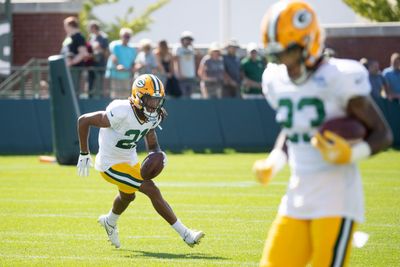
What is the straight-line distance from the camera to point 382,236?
31.3ft

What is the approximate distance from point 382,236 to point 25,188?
6.18 m

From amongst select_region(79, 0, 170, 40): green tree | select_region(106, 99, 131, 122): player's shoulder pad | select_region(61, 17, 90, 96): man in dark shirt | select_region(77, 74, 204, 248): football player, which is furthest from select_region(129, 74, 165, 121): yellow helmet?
select_region(79, 0, 170, 40): green tree

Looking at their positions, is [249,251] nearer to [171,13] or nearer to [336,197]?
[336,197]

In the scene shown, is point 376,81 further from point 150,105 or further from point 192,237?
point 192,237

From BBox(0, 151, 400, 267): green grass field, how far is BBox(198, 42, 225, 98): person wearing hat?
3339 millimetres

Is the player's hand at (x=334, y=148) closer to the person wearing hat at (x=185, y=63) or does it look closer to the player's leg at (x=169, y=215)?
the player's leg at (x=169, y=215)

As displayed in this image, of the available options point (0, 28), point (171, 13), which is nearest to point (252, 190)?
point (0, 28)

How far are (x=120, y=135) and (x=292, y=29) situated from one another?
4464mm

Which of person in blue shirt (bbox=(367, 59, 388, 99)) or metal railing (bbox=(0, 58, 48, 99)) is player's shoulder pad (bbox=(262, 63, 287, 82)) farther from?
person in blue shirt (bbox=(367, 59, 388, 99))

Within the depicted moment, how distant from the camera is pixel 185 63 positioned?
67.3 feet

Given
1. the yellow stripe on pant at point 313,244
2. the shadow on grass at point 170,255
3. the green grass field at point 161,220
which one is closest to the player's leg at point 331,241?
the yellow stripe on pant at point 313,244

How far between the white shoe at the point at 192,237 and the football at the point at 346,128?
3928 mm

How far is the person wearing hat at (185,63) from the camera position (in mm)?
20156

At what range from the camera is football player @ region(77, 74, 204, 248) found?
30.7 ft
